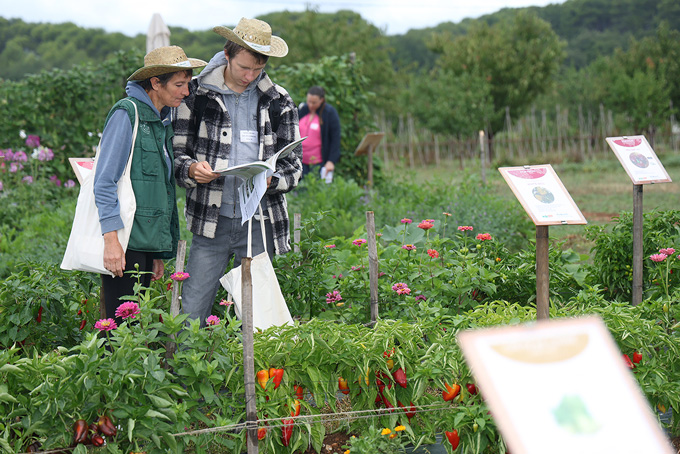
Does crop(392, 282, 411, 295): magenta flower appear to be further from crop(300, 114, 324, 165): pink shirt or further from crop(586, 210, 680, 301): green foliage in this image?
crop(300, 114, 324, 165): pink shirt

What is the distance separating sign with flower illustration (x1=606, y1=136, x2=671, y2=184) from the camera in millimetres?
3500

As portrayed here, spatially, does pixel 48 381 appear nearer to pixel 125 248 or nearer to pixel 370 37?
pixel 125 248

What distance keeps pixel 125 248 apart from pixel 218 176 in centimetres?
46

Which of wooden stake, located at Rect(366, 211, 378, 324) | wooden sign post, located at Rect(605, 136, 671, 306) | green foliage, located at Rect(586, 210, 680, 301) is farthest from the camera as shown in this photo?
green foliage, located at Rect(586, 210, 680, 301)

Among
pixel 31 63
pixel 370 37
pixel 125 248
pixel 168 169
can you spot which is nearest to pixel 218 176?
pixel 168 169

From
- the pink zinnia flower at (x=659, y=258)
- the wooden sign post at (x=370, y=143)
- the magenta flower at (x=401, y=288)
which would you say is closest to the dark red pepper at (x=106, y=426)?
the magenta flower at (x=401, y=288)

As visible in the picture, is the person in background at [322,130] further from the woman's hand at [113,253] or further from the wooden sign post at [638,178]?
the woman's hand at [113,253]

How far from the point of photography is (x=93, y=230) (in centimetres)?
264

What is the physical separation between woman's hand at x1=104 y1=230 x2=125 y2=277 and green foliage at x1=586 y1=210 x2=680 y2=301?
2591 millimetres

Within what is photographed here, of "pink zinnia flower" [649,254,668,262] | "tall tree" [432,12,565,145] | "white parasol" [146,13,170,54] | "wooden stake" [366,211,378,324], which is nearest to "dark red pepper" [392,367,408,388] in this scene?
"wooden stake" [366,211,378,324]

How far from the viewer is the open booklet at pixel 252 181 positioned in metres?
2.56

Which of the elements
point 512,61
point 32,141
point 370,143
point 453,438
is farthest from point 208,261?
point 512,61

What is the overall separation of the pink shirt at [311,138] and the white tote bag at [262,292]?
13.1 feet

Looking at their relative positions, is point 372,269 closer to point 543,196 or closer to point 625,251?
point 543,196
